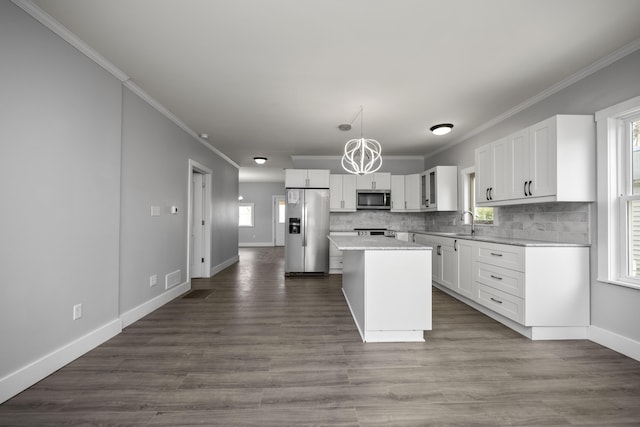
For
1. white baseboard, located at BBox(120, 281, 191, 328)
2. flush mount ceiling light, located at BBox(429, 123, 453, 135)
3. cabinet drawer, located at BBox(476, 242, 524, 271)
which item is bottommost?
white baseboard, located at BBox(120, 281, 191, 328)

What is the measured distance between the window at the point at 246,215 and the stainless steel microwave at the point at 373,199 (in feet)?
22.0

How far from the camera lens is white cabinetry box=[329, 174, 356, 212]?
20.1 feet

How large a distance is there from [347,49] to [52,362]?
328cm

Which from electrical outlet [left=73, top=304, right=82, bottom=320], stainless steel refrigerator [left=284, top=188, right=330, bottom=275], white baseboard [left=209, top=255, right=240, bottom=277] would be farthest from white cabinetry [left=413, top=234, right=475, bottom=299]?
white baseboard [left=209, top=255, right=240, bottom=277]

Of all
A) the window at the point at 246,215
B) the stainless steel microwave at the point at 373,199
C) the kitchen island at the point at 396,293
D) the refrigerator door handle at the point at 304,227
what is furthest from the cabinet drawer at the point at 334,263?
the window at the point at 246,215

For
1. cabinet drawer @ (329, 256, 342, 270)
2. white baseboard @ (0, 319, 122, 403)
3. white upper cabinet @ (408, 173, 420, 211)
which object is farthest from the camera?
cabinet drawer @ (329, 256, 342, 270)

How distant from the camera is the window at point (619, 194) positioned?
2461 mm

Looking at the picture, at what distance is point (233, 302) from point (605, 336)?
3965mm

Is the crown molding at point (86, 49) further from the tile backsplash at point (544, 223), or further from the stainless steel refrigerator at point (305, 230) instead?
the tile backsplash at point (544, 223)

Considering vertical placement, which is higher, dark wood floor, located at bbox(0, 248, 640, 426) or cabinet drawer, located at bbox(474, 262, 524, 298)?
cabinet drawer, located at bbox(474, 262, 524, 298)

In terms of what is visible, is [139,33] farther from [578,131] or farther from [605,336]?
[605,336]

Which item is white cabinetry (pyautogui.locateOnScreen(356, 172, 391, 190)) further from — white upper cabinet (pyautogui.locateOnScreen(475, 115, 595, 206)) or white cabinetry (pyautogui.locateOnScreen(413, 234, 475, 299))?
white upper cabinet (pyautogui.locateOnScreen(475, 115, 595, 206))

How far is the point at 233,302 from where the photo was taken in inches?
159

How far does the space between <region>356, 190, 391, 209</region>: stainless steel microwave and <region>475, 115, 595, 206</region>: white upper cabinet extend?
280 centimetres
